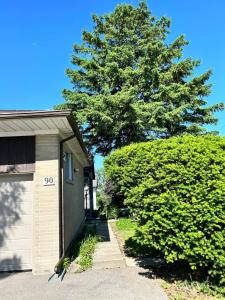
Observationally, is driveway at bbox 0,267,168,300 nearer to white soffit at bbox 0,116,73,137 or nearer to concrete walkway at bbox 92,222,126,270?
concrete walkway at bbox 92,222,126,270

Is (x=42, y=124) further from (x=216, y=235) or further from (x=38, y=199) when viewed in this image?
(x=216, y=235)

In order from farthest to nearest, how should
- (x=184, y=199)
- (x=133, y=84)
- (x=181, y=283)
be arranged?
(x=133, y=84) < (x=181, y=283) < (x=184, y=199)

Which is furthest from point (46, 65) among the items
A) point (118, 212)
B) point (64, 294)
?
point (64, 294)

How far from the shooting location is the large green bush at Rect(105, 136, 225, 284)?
14.2ft

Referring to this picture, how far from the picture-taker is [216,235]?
4.30 m

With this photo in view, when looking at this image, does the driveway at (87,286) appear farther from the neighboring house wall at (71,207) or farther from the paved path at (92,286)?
the neighboring house wall at (71,207)

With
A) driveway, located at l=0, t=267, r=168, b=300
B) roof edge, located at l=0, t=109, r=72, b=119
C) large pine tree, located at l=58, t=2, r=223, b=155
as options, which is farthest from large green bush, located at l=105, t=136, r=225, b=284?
large pine tree, located at l=58, t=2, r=223, b=155

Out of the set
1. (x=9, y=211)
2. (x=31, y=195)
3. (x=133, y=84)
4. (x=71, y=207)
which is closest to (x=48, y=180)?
(x=31, y=195)

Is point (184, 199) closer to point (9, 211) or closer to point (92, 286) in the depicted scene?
point (92, 286)

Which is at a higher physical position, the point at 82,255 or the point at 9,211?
the point at 9,211

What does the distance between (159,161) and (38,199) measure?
113 inches

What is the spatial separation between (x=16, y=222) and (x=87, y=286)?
7.32 ft

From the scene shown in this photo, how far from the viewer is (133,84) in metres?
19.1

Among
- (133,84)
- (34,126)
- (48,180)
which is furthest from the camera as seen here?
(133,84)
